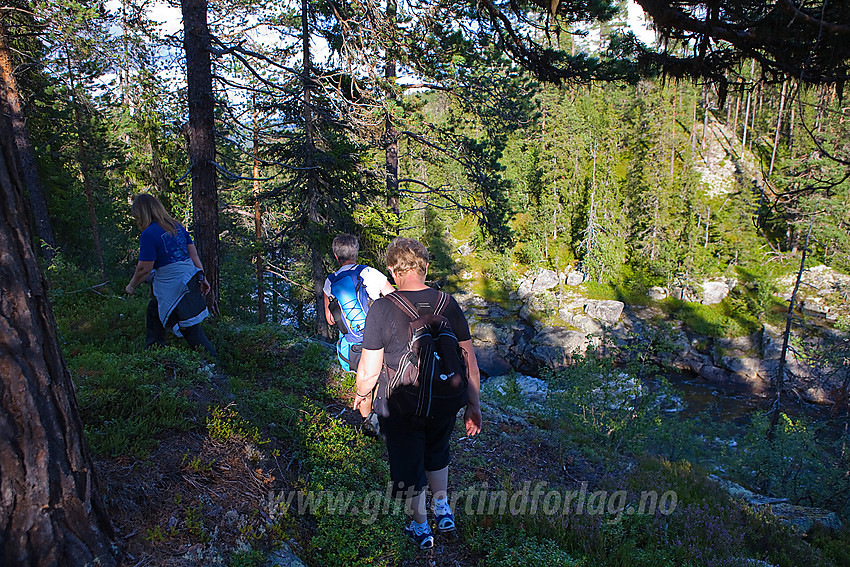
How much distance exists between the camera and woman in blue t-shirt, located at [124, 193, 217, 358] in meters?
4.85

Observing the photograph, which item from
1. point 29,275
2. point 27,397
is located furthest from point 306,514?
point 29,275

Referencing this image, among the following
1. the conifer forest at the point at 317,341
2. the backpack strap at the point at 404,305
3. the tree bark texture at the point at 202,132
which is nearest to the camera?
the conifer forest at the point at 317,341

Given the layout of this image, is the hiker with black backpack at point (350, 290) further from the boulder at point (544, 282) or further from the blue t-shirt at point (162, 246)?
the boulder at point (544, 282)

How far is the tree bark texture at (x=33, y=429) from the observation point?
205 cm

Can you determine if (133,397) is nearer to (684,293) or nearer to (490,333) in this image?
(490,333)

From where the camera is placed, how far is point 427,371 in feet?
9.45

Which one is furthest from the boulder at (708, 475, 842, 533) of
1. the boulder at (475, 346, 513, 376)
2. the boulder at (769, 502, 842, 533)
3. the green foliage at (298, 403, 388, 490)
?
the boulder at (475, 346, 513, 376)

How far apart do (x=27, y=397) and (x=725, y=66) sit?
533 cm

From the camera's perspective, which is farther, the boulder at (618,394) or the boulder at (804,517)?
the boulder at (618,394)

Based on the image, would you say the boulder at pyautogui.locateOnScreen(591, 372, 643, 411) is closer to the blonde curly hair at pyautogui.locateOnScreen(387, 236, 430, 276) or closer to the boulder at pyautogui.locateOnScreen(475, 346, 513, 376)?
the blonde curly hair at pyautogui.locateOnScreen(387, 236, 430, 276)

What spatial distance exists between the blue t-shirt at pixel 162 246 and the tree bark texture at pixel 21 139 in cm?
613

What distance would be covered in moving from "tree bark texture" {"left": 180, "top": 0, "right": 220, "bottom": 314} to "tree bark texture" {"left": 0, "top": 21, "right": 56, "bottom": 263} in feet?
14.2

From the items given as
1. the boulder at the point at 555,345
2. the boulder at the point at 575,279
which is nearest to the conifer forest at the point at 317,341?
the boulder at the point at 555,345

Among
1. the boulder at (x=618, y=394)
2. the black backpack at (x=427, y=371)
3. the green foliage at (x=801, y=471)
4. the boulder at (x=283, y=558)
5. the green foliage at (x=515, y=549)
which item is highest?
the black backpack at (x=427, y=371)
